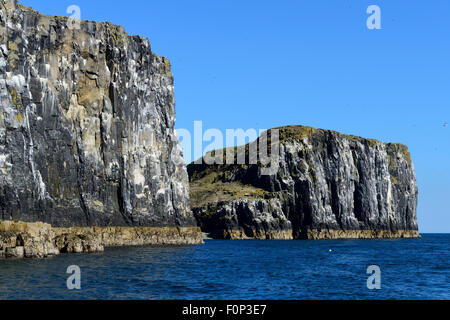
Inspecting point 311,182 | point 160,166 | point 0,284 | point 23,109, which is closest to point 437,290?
point 0,284

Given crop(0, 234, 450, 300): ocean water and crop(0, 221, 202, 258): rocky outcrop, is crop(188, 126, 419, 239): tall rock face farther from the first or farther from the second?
crop(0, 234, 450, 300): ocean water

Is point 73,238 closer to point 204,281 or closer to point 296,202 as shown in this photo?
point 204,281

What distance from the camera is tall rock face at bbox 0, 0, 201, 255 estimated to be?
2813 inches

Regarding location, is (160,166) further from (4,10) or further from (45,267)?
(45,267)

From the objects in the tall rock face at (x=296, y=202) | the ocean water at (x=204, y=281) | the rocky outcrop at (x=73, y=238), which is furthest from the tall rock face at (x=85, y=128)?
the tall rock face at (x=296, y=202)

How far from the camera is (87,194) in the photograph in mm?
93750

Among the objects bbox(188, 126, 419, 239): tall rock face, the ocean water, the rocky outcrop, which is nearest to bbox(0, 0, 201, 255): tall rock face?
the rocky outcrop

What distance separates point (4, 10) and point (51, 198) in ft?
90.0

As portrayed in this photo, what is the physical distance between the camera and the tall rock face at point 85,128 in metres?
71.4

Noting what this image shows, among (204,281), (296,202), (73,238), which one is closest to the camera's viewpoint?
(204,281)

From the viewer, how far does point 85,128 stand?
9712 cm

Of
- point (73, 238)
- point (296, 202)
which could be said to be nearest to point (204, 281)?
point (73, 238)

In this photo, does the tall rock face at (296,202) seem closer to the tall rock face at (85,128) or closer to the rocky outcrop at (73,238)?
the tall rock face at (85,128)

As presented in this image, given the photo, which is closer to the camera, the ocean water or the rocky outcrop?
the ocean water
